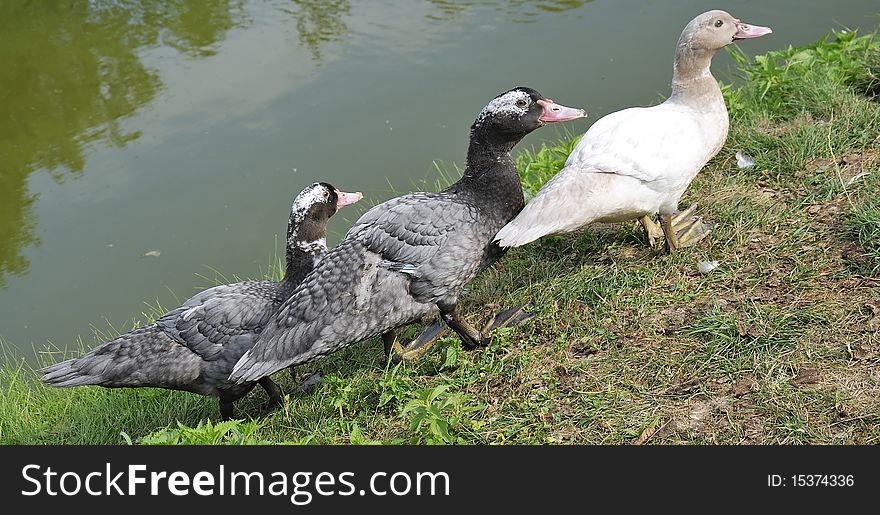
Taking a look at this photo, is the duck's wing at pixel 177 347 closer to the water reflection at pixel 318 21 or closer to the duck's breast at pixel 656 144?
the duck's breast at pixel 656 144

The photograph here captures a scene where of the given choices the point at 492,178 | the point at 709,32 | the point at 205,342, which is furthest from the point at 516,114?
the point at 205,342

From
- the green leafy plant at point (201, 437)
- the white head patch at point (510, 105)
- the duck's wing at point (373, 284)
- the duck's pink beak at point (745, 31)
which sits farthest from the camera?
the duck's pink beak at point (745, 31)

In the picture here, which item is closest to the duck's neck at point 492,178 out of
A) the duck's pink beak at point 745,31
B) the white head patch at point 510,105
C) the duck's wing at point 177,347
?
the white head patch at point 510,105

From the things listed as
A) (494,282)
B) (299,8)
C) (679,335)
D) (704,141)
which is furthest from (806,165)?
(299,8)

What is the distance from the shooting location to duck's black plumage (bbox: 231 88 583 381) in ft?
12.4

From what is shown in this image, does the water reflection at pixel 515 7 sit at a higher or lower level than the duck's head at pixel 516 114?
lower

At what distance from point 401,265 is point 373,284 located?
0.16m

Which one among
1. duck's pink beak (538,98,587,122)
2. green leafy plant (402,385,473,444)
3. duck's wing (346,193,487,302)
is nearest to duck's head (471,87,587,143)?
duck's pink beak (538,98,587,122)

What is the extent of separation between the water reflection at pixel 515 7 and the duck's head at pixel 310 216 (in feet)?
14.5

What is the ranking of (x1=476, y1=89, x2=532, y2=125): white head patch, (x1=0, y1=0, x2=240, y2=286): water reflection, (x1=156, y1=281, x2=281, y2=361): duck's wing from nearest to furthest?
(x1=156, y1=281, x2=281, y2=361): duck's wing
(x1=476, y1=89, x2=532, y2=125): white head patch
(x1=0, y1=0, x2=240, y2=286): water reflection

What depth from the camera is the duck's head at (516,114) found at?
4160mm

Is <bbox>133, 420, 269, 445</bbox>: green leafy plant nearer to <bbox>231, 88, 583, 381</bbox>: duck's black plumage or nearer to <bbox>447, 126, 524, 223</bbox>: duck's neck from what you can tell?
<bbox>231, 88, 583, 381</bbox>: duck's black plumage

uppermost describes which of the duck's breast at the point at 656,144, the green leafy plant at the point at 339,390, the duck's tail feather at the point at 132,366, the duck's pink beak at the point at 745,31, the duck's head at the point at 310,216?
the duck's pink beak at the point at 745,31

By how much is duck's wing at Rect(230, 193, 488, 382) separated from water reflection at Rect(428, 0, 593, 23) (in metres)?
4.62
